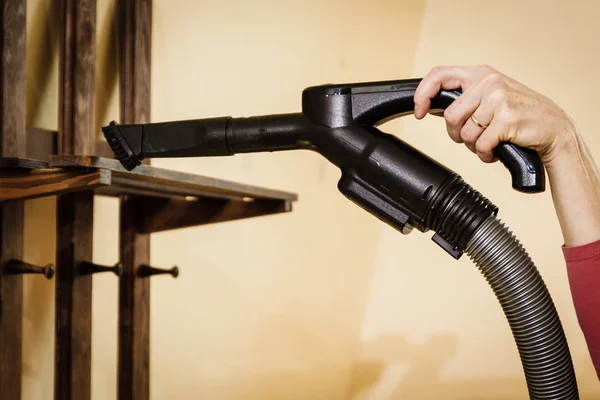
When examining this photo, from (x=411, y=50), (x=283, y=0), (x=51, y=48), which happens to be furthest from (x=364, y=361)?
(x=51, y=48)

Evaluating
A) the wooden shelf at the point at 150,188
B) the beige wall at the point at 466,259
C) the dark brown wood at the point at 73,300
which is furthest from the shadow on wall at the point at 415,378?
the dark brown wood at the point at 73,300

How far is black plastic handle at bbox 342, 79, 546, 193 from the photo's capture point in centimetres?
54

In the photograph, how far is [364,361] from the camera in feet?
6.91

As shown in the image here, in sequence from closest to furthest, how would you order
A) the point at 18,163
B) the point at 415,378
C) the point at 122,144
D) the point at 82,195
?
the point at 122,144 → the point at 18,163 → the point at 82,195 → the point at 415,378

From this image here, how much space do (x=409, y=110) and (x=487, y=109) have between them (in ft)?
0.24

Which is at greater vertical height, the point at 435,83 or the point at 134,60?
the point at 134,60

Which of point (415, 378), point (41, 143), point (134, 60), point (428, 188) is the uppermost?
point (134, 60)

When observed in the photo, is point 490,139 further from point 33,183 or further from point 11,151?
point 11,151

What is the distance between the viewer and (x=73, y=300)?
46.2 inches

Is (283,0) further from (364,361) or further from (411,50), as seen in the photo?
(364,361)

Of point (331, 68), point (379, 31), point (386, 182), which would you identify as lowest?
point (386, 182)

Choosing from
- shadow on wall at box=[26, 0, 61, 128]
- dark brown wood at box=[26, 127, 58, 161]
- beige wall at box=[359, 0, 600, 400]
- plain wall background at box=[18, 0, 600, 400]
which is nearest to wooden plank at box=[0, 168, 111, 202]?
dark brown wood at box=[26, 127, 58, 161]

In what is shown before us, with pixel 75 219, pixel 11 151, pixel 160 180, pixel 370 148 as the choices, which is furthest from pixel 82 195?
pixel 370 148

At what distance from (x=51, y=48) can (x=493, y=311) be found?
154cm
